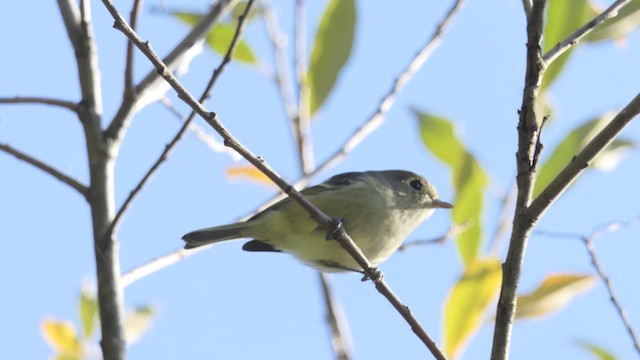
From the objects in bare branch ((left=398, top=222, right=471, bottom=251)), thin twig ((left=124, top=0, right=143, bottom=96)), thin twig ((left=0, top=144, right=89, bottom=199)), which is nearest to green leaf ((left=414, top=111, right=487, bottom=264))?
bare branch ((left=398, top=222, right=471, bottom=251))

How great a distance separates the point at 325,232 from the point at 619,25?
46.8 inches

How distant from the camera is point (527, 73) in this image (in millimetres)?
1930

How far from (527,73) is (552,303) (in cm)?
118

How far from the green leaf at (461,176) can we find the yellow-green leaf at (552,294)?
0.23 meters

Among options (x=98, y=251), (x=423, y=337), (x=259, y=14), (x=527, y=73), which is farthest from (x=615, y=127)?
(x=259, y=14)

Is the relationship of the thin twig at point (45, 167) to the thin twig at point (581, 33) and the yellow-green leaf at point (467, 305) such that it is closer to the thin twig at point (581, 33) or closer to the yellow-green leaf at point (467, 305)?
the yellow-green leaf at point (467, 305)

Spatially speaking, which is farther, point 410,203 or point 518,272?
point 410,203

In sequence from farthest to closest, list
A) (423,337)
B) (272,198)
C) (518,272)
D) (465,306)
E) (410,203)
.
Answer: (410,203) < (272,198) < (465,306) < (423,337) < (518,272)

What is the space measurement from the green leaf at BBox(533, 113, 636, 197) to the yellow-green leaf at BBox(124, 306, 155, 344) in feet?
5.23

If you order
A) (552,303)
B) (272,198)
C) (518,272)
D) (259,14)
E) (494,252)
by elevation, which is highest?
(259,14)

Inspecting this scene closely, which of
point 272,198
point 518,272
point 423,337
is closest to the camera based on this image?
point 518,272

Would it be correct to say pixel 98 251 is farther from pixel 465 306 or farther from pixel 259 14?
pixel 259 14

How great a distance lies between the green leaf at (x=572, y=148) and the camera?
102 inches

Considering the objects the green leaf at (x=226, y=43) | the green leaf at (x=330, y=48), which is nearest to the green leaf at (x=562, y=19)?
the green leaf at (x=330, y=48)
